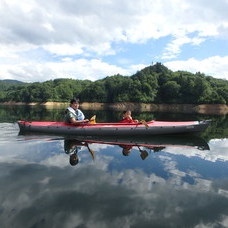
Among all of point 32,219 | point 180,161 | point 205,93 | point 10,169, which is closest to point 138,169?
point 180,161

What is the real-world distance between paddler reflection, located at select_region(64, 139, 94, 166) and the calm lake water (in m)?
0.10

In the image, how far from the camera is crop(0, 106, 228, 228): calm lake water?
4453 mm

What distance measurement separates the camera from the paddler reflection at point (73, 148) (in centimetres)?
838

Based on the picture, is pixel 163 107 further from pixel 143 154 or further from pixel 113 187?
pixel 113 187

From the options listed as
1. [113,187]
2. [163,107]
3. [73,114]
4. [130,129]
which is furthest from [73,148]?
[163,107]

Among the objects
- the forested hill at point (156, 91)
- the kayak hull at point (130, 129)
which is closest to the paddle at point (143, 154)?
the kayak hull at point (130, 129)

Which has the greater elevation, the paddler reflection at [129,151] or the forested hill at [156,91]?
the forested hill at [156,91]

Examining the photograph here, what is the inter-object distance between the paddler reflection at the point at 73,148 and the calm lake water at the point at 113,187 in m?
0.10

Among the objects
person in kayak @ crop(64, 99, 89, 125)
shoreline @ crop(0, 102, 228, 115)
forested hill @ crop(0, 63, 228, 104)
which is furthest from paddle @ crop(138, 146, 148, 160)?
forested hill @ crop(0, 63, 228, 104)

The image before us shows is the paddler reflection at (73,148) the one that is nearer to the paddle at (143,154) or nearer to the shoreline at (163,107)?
the paddle at (143,154)

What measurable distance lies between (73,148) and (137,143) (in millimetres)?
3561

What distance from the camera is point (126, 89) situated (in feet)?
284

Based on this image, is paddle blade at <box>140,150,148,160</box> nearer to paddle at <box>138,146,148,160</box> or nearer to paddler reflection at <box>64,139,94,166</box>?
paddle at <box>138,146,148,160</box>

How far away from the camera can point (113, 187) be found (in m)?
5.88
